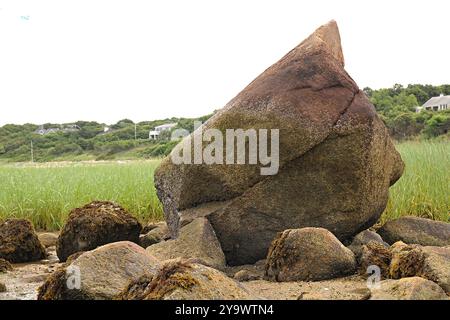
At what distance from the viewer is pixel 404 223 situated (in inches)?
237

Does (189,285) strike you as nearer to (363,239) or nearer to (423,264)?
(423,264)

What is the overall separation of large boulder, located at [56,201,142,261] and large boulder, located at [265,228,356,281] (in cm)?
219

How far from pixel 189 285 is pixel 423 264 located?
1.90m

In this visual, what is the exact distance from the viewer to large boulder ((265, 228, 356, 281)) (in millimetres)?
4227

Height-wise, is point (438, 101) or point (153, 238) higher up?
point (438, 101)

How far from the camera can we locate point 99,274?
3627 mm

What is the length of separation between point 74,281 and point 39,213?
4.84 m

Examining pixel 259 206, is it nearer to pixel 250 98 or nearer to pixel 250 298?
pixel 250 98

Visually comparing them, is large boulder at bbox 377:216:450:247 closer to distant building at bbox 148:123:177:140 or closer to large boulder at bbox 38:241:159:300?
large boulder at bbox 38:241:159:300

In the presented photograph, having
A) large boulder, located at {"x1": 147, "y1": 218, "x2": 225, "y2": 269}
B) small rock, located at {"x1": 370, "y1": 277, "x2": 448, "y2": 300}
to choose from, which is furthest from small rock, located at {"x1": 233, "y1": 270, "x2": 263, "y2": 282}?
small rock, located at {"x1": 370, "y1": 277, "x2": 448, "y2": 300}

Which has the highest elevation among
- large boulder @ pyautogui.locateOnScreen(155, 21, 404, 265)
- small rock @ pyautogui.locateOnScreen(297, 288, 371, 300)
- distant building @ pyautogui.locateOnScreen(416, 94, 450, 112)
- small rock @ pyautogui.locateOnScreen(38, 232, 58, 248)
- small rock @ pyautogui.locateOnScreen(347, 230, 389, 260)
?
distant building @ pyautogui.locateOnScreen(416, 94, 450, 112)

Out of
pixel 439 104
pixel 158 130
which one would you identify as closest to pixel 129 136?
pixel 158 130

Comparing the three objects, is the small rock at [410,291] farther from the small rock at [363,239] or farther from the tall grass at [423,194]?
the tall grass at [423,194]
